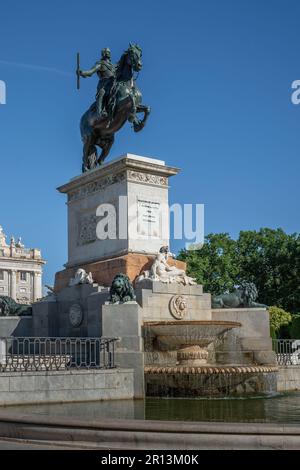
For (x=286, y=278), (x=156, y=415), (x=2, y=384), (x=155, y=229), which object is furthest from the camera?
(x=286, y=278)

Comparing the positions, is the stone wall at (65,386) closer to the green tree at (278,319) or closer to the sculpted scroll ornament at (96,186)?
the sculpted scroll ornament at (96,186)

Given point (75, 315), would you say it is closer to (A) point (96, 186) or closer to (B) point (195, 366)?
(A) point (96, 186)

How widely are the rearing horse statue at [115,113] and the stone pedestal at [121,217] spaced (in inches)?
57.6

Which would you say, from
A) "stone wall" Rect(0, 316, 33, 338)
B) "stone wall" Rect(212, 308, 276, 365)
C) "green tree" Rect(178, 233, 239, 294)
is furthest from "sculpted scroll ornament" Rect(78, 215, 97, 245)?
"green tree" Rect(178, 233, 239, 294)

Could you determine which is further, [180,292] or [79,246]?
[79,246]

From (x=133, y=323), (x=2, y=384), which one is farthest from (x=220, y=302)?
(x=2, y=384)

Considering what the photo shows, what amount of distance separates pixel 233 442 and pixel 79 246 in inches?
630

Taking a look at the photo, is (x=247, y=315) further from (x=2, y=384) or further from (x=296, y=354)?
(x=2, y=384)

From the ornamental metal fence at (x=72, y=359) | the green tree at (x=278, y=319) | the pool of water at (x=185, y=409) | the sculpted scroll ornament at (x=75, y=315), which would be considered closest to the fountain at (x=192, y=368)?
the pool of water at (x=185, y=409)

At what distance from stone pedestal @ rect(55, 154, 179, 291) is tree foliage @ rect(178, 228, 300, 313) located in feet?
115

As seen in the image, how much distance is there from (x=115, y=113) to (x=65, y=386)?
11.5m

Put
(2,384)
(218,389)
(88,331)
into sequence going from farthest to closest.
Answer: (88,331) → (218,389) → (2,384)
